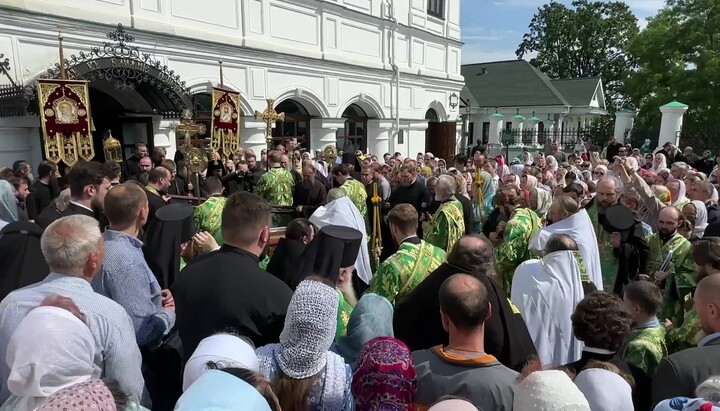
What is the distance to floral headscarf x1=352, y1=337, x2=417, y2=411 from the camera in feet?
6.31

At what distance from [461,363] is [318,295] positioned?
0.68 meters

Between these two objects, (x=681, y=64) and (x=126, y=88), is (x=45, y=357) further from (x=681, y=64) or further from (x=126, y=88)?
(x=681, y=64)

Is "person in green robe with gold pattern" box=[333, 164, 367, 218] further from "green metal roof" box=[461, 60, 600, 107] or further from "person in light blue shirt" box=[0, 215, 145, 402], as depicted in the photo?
"green metal roof" box=[461, 60, 600, 107]

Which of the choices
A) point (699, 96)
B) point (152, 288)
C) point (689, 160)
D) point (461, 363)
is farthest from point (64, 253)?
point (699, 96)

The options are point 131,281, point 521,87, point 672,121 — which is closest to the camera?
point 131,281

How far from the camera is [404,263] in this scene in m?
3.62

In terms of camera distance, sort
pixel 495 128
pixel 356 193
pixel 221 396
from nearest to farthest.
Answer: pixel 221 396 < pixel 356 193 < pixel 495 128

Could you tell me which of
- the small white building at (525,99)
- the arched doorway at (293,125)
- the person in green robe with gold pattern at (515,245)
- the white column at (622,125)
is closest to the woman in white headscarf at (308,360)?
the person in green robe with gold pattern at (515,245)

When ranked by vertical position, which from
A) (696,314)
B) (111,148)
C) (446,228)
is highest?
(111,148)

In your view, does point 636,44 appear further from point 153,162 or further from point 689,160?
point 153,162

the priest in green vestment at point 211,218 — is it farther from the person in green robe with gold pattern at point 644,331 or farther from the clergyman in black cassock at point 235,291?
the person in green robe with gold pattern at point 644,331

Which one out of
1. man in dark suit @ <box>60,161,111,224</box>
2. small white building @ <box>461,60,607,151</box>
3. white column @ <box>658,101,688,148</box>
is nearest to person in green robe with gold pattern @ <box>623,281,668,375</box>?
man in dark suit @ <box>60,161,111,224</box>

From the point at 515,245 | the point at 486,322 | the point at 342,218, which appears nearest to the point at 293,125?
the point at 342,218

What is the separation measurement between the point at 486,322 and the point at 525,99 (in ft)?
127
